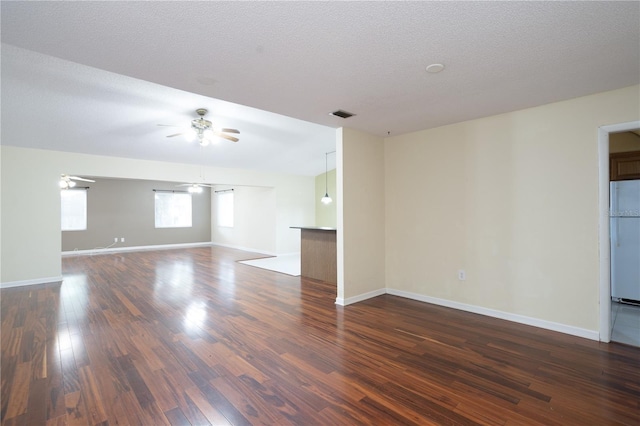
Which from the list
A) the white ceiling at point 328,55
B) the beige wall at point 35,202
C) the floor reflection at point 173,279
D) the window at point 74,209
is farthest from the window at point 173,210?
the white ceiling at point 328,55

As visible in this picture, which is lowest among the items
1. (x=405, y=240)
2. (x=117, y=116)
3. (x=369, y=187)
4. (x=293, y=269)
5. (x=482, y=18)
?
(x=293, y=269)

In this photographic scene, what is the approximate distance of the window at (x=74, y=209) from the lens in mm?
8641

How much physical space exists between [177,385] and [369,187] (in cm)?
327

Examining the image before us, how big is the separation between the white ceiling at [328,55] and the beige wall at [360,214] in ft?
1.26

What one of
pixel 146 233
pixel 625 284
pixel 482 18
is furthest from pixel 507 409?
pixel 146 233

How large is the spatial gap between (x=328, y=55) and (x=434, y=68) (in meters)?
0.87

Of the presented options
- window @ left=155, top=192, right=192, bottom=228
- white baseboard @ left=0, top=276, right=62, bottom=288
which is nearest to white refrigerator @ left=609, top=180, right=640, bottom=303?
white baseboard @ left=0, top=276, right=62, bottom=288

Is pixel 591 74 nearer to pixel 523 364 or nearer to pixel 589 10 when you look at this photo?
pixel 589 10

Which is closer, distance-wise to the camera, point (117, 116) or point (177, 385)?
point (177, 385)

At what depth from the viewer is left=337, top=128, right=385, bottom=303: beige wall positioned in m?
3.96

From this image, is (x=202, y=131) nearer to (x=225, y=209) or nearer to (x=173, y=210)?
(x=225, y=209)

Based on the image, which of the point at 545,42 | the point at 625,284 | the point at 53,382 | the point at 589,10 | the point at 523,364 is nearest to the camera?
the point at 589,10

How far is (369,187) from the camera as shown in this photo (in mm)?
4316

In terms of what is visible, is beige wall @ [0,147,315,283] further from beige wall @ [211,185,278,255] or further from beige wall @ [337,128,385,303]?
beige wall @ [337,128,385,303]
